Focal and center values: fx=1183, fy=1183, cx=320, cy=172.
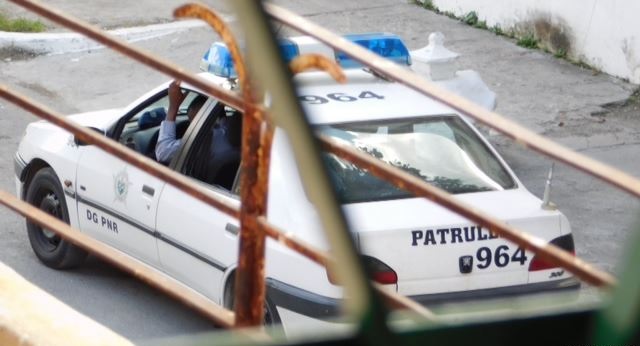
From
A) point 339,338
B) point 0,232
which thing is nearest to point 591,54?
point 0,232

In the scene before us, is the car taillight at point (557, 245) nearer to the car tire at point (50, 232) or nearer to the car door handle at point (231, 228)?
the car door handle at point (231, 228)

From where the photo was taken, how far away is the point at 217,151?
6008mm

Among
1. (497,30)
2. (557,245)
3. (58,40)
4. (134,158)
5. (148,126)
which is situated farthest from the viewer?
(497,30)

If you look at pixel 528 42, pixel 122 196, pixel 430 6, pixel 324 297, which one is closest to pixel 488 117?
pixel 324 297

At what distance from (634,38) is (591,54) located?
60 centimetres

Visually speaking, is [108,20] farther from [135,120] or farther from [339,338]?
[339,338]

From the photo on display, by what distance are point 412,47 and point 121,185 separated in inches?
250

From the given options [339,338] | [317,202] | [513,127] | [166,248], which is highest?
[317,202]

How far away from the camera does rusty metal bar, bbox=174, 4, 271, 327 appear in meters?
2.14

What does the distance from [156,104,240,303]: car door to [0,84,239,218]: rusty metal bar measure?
2619 millimetres

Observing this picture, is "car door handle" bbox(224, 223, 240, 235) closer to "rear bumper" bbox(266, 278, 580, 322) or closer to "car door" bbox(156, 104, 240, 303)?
"car door" bbox(156, 104, 240, 303)

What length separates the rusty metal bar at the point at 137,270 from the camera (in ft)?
7.59

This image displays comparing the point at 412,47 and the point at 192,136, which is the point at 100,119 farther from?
the point at 412,47

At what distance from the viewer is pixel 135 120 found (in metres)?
7.02
